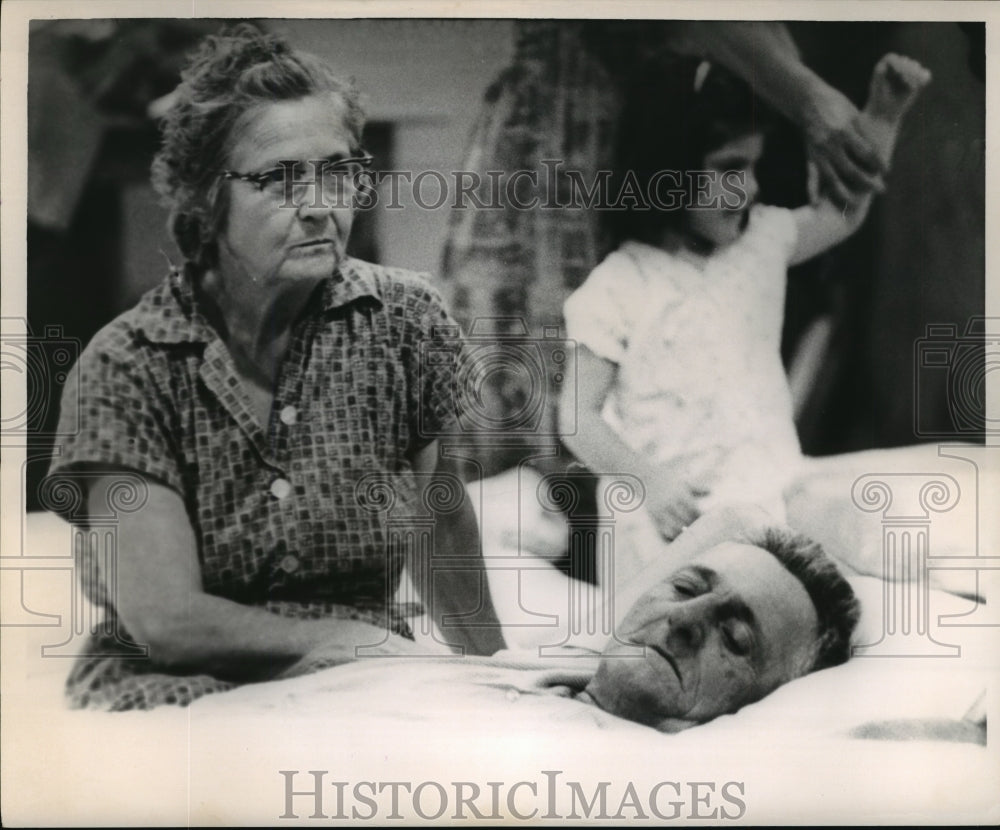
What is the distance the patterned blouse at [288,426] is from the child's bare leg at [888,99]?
5.22 feet

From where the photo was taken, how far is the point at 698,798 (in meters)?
4.35

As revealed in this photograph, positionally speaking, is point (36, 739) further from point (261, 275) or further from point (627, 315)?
point (627, 315)

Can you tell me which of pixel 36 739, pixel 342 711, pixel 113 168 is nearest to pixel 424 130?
pixel 113 168

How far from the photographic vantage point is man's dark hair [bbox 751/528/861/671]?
4.36 m

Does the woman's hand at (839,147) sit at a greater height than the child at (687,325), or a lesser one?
greater

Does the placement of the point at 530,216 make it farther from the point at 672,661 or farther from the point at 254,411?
the point at 672,661

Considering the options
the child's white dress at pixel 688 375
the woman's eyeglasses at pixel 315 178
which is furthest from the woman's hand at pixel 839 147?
the woman's eyeglasses at pixel 315 178

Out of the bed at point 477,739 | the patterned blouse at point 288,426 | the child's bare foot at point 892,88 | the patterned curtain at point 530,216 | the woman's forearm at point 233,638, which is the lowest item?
the bed at point 477,739

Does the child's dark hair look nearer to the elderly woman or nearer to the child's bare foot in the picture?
the child's bare foot

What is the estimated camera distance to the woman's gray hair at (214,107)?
14.0ft

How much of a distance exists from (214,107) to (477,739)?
2.28 metres

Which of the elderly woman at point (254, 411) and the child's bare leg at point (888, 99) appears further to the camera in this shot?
the child's bare leg at point (888, 99)

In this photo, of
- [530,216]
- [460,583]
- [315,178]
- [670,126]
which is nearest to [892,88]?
[670,126]

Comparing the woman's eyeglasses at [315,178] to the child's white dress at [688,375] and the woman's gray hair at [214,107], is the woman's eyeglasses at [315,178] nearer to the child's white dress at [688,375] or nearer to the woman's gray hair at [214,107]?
the woman's gray hair at [214,107]
